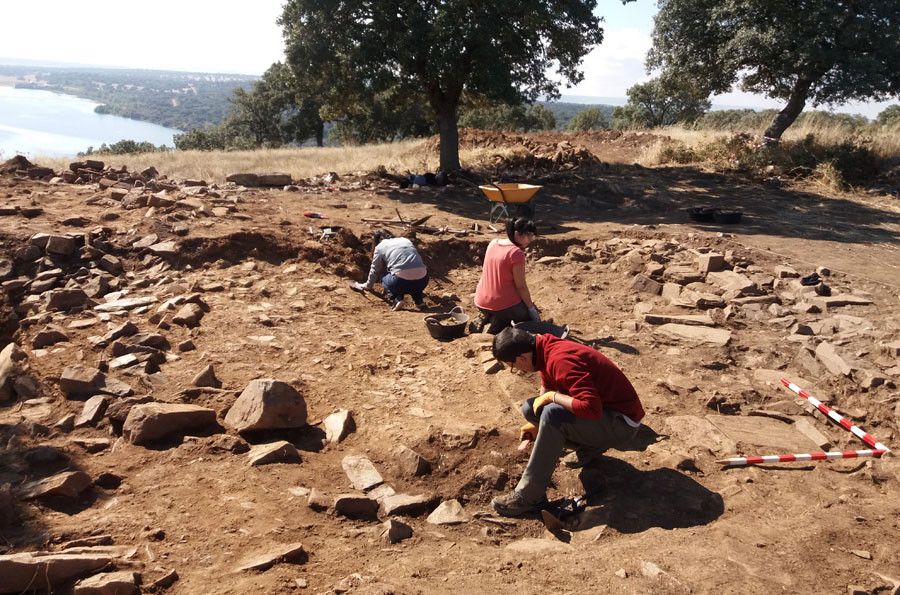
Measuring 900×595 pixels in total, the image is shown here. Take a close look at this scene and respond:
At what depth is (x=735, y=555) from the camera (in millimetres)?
3047

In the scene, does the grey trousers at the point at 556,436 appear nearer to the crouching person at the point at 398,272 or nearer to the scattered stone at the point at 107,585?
the scattered stone at the point at 107,585

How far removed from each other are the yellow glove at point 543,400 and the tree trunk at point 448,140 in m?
10.8

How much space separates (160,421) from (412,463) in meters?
1.71

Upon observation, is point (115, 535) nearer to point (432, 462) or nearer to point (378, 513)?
point (378, 513)

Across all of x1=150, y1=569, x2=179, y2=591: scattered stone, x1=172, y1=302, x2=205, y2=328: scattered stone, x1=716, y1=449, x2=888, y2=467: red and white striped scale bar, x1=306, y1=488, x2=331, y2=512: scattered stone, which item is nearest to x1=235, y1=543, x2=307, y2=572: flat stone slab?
x1=150, y1=569, x2=179, y2=591: scattered stone

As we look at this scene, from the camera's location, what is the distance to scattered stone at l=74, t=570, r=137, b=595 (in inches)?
100

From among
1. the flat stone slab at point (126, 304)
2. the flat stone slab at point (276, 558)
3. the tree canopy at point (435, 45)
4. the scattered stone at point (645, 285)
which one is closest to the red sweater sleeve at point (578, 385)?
the flat stone slab at point (276, 558)

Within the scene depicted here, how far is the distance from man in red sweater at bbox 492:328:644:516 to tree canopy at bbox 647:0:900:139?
12636 mm

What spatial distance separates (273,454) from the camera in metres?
3.89

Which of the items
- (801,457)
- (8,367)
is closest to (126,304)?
(8,367)

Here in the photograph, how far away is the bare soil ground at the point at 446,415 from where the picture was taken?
2990 millimetres

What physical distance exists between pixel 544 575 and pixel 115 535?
2137 millimetres

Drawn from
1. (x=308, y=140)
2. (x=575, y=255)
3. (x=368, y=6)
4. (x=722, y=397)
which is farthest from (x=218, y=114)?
(x=722, y=397)

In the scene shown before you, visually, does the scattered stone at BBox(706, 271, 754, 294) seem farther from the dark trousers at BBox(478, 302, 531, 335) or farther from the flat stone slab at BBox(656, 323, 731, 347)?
the dark trousers at BBox(478, 302, 531, 335)
